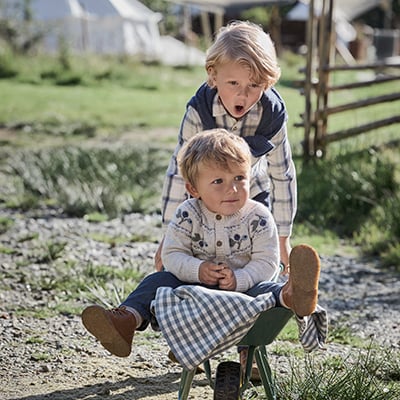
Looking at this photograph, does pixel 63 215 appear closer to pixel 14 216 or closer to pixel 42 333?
pixel 14 216

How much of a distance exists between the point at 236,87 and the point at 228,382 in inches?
44.1

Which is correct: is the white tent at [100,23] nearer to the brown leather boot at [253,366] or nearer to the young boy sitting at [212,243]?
the brown leather boot at [253,366]

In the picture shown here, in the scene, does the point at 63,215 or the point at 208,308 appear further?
the point at 63,215

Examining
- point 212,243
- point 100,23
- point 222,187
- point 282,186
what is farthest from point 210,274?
point 100,23

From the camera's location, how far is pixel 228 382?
3039 millimetres

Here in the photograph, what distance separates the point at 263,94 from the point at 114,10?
25.1 metres

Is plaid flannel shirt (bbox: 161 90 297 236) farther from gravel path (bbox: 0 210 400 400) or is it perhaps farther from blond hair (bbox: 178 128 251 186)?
gravel path (bbox: 0 210 400 400)

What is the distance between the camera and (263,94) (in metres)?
3.64

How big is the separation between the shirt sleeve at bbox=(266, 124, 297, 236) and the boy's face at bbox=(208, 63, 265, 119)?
37 centimetres

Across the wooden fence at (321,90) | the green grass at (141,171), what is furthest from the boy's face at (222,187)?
the wooden fence at (321,90)

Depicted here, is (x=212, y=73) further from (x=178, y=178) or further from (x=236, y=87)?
(x=178, y=178)

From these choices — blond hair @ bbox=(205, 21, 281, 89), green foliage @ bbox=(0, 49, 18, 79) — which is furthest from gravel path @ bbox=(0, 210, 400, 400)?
green foliage @ bbox=(0, 49, 18, 79)

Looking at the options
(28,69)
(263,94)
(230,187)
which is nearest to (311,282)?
(230,187)

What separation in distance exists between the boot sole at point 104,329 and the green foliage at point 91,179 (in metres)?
4.36
